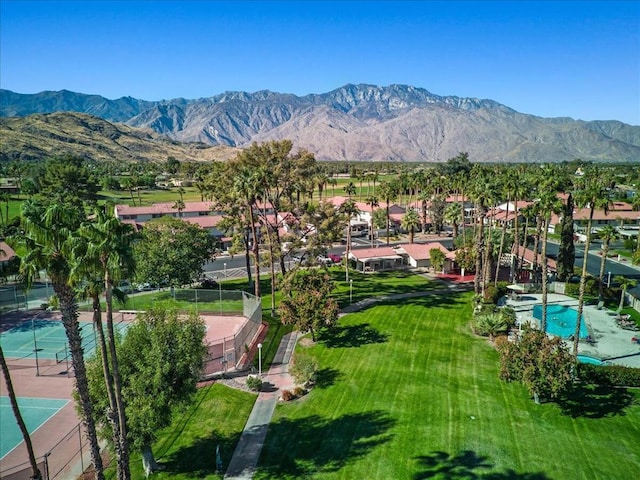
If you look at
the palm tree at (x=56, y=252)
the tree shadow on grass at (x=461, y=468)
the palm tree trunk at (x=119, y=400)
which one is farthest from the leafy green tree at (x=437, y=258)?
the palm tree at (x=56, y=252)

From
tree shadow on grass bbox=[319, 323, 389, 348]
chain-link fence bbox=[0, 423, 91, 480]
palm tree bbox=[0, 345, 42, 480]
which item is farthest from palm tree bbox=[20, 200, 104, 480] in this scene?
tree shadow on grass bbox=[319, 323, 389, 348]

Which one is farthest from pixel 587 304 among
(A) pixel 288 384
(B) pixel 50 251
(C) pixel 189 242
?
(B) pixel 50 251

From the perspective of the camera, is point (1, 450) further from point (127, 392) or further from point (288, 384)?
point (288, 384)

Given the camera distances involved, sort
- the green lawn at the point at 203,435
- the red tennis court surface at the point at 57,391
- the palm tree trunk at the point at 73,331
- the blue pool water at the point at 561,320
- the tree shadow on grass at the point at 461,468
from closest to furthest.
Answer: the palm tree trunk at the point at 73,331, the tree shadow on grass at the point at 461,468, the green lawn at the point at 203,435, the red tennis court surface at the point at 57,391, the blue pool water at the point at 561,320

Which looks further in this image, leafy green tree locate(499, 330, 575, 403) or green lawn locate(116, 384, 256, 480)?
leafy green tree locate(499, 330, 575, 403)

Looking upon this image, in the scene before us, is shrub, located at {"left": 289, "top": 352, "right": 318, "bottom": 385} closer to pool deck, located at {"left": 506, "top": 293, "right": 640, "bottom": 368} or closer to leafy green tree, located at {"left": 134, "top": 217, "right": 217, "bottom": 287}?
pool deck, located at {"left": 506, "top": 293, "right": 640, "bottom": 368}

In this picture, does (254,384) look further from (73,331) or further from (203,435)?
(73,331)

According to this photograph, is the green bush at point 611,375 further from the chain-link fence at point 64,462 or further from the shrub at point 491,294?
the chain-link fence at point 64,462
